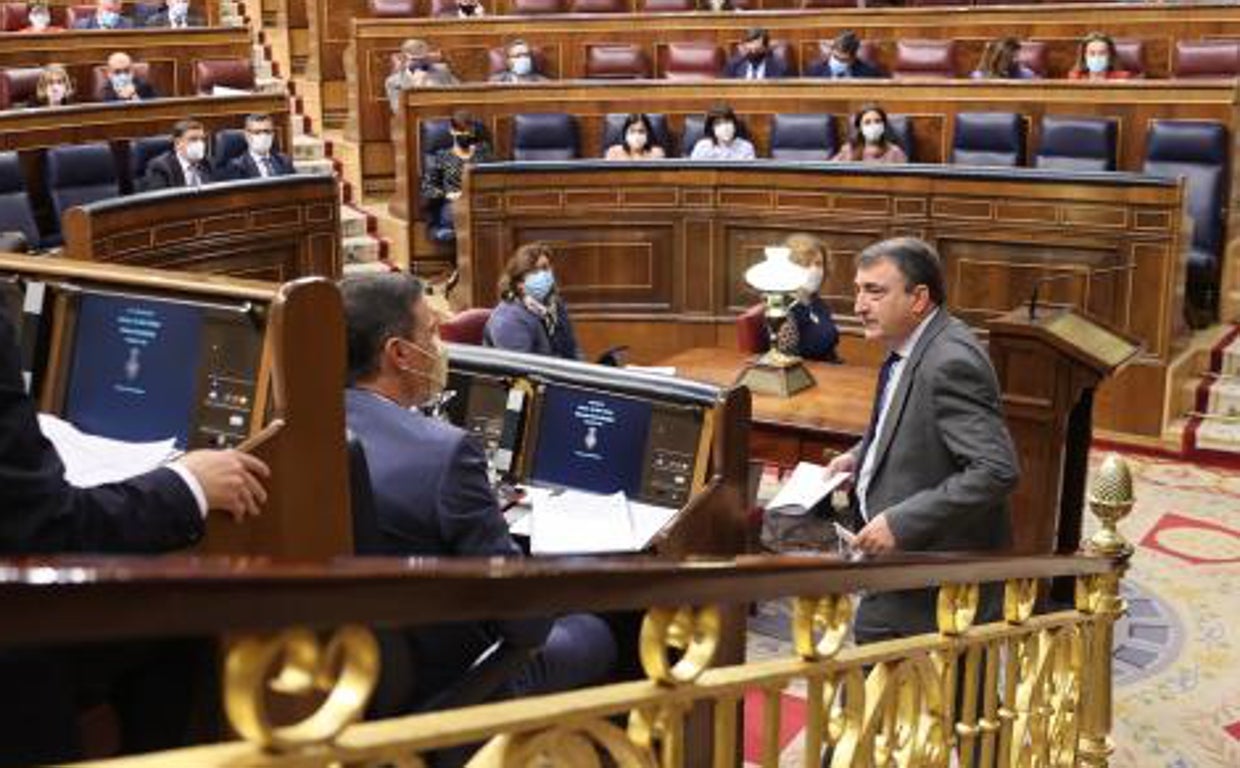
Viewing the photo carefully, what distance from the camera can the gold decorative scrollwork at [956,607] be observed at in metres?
1.72

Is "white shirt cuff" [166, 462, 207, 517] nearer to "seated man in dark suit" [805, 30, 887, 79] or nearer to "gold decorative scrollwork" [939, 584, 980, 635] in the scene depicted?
"gold decorative scrollwork" [939, 584, 980, 635]

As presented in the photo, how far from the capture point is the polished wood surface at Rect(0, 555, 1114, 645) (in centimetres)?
73

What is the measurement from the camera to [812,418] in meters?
4.37

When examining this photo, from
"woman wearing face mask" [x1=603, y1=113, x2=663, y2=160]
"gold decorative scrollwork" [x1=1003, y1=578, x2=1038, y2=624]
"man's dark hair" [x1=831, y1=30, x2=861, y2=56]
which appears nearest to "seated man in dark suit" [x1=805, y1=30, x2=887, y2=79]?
"man's dark hair" [x1=831, y1=30, x2=861, y2=56]

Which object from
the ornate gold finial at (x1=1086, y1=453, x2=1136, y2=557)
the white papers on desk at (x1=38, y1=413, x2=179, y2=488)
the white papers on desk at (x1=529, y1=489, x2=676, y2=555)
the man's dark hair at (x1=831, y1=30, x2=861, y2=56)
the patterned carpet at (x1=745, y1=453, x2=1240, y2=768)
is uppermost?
the man's dark hair at (x1=831, y1=30, x2=861, y2=56)

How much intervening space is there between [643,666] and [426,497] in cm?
113

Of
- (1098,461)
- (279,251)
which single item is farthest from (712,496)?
(279,251)

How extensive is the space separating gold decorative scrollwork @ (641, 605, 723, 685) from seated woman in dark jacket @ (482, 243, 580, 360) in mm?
3252

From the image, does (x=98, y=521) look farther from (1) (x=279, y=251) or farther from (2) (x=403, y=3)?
(2) (x=403, y=3)

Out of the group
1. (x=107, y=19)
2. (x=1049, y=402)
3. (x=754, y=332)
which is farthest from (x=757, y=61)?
(x=1049, y=402)

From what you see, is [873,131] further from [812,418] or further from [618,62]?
[812,418]

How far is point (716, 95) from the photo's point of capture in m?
7.70

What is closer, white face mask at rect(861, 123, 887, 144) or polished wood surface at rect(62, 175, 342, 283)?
polished wood surface at rect(62, 175, 342, 283)

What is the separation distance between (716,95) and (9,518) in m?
6.62
